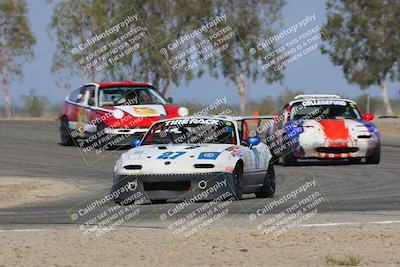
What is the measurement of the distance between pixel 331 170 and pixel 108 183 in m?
4.23

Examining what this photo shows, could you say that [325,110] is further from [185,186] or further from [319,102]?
[185,186]

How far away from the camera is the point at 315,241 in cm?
1066

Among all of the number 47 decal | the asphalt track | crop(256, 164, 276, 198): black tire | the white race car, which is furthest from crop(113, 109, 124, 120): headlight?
the number 47 decal

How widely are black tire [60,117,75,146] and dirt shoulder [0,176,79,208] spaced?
614cm

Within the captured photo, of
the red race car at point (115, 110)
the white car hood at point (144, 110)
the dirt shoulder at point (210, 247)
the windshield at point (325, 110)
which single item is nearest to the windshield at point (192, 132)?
the dirt shoulder at point (210, 247)

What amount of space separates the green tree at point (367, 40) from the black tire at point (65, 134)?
1641 inches

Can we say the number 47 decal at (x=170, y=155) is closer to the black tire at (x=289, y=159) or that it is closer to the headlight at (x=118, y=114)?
the black tire at (x=289, y=159)

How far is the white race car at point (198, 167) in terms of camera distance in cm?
1390

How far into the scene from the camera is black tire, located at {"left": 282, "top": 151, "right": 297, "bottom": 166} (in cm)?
2138

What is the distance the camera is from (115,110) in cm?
2467

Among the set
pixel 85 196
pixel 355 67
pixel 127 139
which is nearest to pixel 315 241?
pixel 85 196

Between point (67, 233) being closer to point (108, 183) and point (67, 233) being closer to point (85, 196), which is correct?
point (85, 196)
